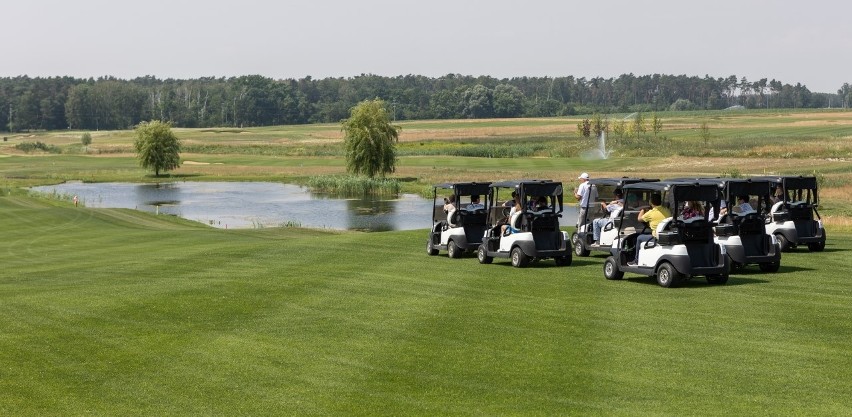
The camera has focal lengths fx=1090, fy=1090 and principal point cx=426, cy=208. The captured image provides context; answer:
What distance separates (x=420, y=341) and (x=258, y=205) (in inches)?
2166

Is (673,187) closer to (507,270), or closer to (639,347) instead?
(507,270)

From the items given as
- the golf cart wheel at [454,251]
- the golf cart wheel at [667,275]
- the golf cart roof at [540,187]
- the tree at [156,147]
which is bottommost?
the tree at [156,147]

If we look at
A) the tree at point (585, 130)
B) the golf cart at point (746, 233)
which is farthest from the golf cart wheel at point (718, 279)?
the tree at point (585, 130)

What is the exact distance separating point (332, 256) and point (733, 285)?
10675 millimetres

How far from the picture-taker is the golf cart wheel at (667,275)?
2072 cm

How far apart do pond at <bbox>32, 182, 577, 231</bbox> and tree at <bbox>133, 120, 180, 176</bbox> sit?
41.1 ft

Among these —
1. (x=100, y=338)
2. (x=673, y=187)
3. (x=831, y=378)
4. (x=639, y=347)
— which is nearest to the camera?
(x=831, y=378)

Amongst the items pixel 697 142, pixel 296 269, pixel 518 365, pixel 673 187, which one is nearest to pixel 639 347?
pixel 518 365

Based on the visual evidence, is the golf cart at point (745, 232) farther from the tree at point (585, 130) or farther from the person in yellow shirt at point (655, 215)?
the tree at point (585, 130)

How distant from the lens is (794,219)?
27469 mm

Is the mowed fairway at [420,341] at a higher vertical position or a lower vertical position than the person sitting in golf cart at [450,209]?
lower

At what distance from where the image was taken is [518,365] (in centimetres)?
1391

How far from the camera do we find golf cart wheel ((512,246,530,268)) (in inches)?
973

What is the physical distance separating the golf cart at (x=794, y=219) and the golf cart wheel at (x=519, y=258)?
22.7 ft
